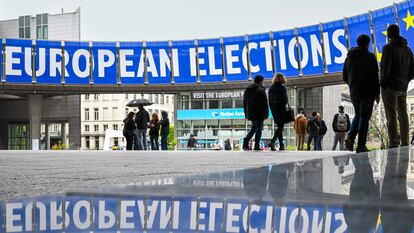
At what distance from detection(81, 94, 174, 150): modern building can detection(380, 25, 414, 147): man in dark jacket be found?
7632 cm

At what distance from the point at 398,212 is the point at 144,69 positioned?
3298cm

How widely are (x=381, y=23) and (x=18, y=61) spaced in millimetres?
20992

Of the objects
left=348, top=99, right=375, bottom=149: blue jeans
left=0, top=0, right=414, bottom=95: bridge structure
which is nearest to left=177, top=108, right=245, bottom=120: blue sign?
left=0, top=0, right=414, bottom=95: bridge structure

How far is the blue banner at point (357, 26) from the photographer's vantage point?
27109 mm

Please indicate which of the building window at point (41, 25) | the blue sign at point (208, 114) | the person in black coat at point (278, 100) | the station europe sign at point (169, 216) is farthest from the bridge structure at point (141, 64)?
the station europe sign at point (169, 216)

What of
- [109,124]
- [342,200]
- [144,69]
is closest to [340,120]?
[342,200]

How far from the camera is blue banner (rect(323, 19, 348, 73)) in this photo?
1105 inches

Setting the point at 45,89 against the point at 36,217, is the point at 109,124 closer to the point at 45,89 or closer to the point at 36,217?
the point at 45,89

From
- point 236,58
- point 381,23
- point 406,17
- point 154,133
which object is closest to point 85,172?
point 154,133

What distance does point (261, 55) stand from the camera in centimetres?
3156

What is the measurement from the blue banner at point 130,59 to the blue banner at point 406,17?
15.5 metres

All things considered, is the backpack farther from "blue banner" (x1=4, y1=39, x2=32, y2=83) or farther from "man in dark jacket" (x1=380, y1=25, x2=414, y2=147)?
"blue banner" (x1=4, y1=39, x2=32, y2=83)

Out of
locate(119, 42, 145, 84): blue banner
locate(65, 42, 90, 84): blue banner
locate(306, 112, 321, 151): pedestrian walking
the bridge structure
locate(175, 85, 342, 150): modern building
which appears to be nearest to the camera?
locate(306, 112, 321, 151): pedestrian walking

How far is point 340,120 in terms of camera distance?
15.4 meters
